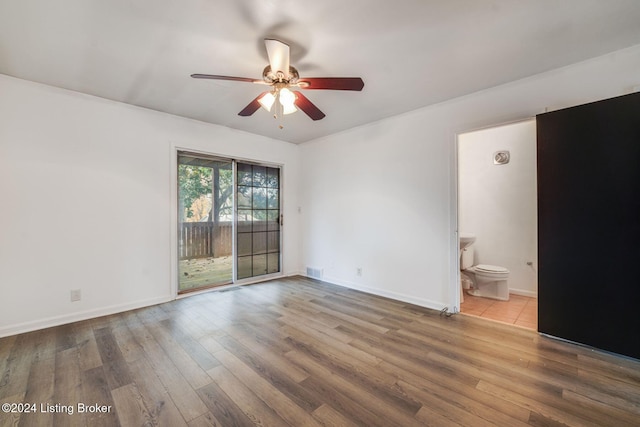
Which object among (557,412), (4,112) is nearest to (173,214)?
(4,112)

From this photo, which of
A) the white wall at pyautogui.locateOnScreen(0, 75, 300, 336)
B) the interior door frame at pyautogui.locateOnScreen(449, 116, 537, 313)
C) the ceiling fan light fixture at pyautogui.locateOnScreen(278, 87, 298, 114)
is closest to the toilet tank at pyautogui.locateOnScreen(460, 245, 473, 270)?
the interior door frame at pyautogui.locateOnScreen(449, 116, 537, 313)

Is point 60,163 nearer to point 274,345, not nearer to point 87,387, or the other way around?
point 87,387

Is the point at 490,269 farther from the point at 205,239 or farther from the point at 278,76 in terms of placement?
the point at 205,239

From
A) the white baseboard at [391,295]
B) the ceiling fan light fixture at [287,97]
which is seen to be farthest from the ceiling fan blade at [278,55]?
the white baseboard at [391,295]

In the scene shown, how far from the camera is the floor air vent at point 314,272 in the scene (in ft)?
15.3

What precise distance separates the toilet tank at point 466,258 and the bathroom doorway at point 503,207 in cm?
2

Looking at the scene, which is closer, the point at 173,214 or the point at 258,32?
the point at 258,32

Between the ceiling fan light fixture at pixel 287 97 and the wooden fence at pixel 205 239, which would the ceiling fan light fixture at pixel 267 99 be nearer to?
the ceiling fan light fixture at pixel 287 97

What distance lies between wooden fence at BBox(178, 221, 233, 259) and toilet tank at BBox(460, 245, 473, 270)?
3780 millimetres

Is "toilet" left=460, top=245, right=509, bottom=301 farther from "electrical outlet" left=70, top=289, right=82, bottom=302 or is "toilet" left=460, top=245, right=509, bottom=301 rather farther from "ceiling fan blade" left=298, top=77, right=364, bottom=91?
"electrical outlet" left=70, top=289, right=82, bottom=302

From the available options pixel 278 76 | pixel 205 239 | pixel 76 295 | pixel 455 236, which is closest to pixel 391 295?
pixel 455 236

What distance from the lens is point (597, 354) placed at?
7.13 feet

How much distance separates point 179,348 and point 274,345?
838mm

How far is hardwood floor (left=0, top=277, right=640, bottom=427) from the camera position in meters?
1.53
